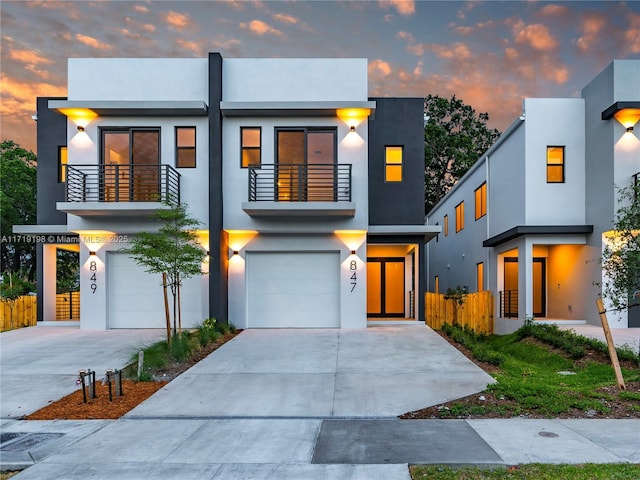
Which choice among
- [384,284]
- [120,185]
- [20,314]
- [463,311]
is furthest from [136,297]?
[463,311]

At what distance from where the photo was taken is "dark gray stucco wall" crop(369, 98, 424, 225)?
15.1m

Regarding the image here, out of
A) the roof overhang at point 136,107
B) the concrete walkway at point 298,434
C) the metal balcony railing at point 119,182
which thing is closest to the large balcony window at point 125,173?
the metal balcony railing at point 119,182

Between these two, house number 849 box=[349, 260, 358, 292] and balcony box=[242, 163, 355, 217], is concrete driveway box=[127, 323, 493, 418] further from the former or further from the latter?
balcony box=[242, 163, 355, 217]

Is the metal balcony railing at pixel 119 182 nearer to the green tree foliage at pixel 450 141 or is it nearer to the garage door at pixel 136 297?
the garage door at pixel 136 297

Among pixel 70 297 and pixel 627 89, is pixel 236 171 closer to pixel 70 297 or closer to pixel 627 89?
pixel 70 297

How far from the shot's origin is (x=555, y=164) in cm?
1576

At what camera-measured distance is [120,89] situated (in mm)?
14133

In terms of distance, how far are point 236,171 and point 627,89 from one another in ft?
40.6

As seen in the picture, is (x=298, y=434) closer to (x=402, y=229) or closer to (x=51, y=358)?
(x=51, y=358)

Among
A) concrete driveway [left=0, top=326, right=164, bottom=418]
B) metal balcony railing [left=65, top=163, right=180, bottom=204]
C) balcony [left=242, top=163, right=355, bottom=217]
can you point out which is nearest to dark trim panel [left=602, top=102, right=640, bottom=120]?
balcony [left=242, top=163, right=355, bottom=217]

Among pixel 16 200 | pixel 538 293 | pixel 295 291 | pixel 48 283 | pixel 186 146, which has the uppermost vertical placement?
pixel 186 146

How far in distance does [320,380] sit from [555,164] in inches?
483

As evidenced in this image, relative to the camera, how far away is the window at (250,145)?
1425cm

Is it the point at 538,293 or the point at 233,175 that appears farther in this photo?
the point at 538,293
